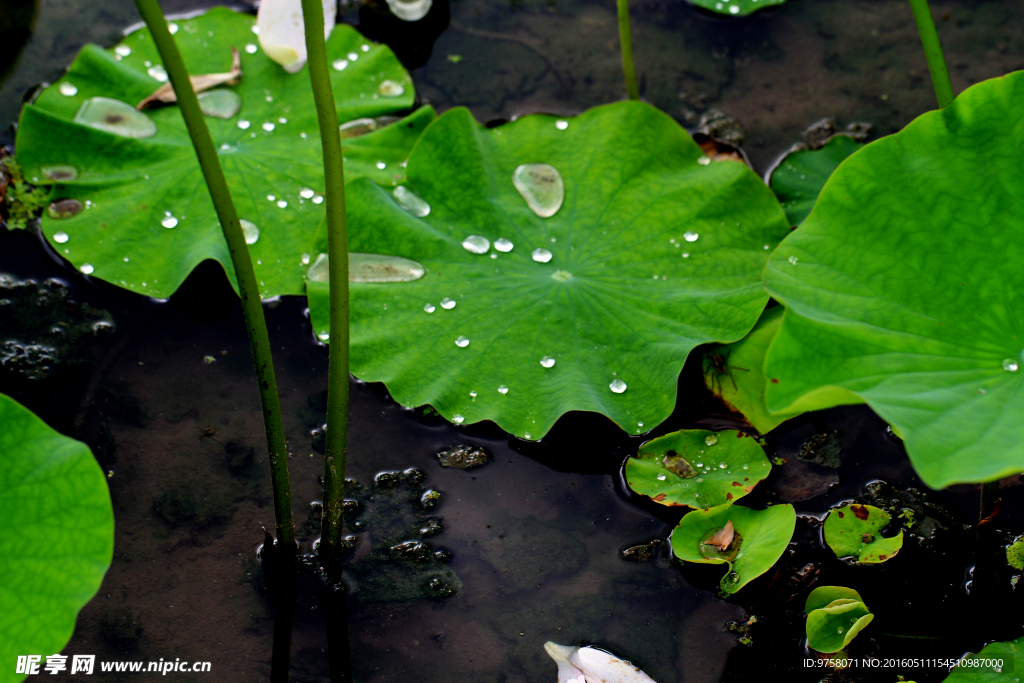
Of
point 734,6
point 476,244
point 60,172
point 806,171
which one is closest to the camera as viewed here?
point 476,244

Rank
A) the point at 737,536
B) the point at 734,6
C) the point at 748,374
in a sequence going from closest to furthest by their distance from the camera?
the point at 737,536
the point at 748,374
the point at 734,6

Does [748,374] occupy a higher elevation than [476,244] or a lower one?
lower

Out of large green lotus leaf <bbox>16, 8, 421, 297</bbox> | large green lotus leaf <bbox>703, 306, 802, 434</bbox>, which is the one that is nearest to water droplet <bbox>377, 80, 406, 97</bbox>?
large green lotus leaf <bbox>16, 8, 421, 297</bbox>

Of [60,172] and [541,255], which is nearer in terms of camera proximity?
[541,255]

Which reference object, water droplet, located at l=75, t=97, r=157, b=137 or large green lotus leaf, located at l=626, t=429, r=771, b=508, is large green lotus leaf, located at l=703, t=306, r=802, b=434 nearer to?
large green lotus leaf, located at l=626, t=429, r=771, b=508

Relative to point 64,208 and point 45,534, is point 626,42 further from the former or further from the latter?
point 45,534

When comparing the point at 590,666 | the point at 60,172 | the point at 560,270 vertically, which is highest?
the point at 60,172

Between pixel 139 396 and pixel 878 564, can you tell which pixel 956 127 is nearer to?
pixel 878 564

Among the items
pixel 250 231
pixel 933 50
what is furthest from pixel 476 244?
pixel 933 50
